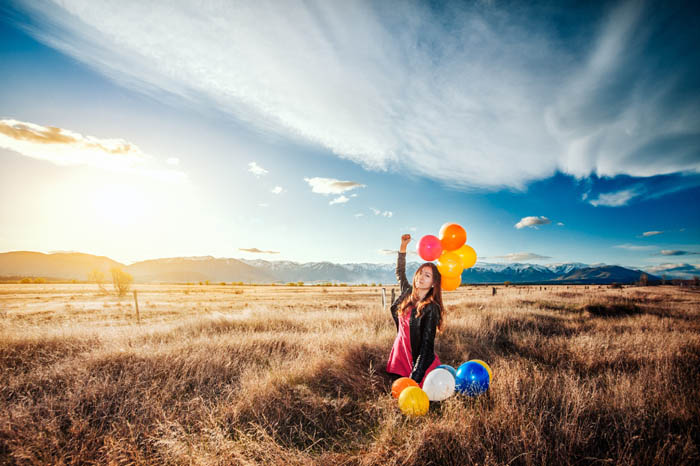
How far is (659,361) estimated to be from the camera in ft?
17.5

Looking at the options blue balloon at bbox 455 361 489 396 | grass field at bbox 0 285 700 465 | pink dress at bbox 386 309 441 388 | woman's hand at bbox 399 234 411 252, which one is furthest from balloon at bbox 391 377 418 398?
woman's hand at bbox 399 234 411 252

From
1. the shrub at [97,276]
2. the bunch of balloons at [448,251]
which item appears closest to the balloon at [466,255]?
the bunch of balloons at [448,251]

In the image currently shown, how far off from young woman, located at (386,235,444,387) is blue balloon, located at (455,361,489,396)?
1.27 feet

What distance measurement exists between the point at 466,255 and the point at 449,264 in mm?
408

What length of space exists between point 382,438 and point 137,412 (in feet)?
11.2

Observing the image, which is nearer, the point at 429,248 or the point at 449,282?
the point at 429,248

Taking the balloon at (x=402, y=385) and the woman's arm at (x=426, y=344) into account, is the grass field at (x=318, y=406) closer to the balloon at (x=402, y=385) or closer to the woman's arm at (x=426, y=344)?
the balloon at (x=402, y=385)

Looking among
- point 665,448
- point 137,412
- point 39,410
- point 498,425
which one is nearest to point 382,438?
point 498,425

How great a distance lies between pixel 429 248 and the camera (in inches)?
172

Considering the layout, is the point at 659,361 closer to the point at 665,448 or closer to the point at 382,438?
the point at 665,448

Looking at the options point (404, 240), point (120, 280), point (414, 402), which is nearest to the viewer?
point (414, 402)

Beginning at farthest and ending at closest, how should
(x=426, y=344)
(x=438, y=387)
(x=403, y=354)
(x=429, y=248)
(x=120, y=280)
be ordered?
(x=120, y=280)
(x=429, y=248)
(x=403, y=354)
(x=426, y=344)
(x=438, y=387)

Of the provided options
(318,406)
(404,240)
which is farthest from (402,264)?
(318,406)

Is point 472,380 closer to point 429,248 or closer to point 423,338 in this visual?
point 423,338
